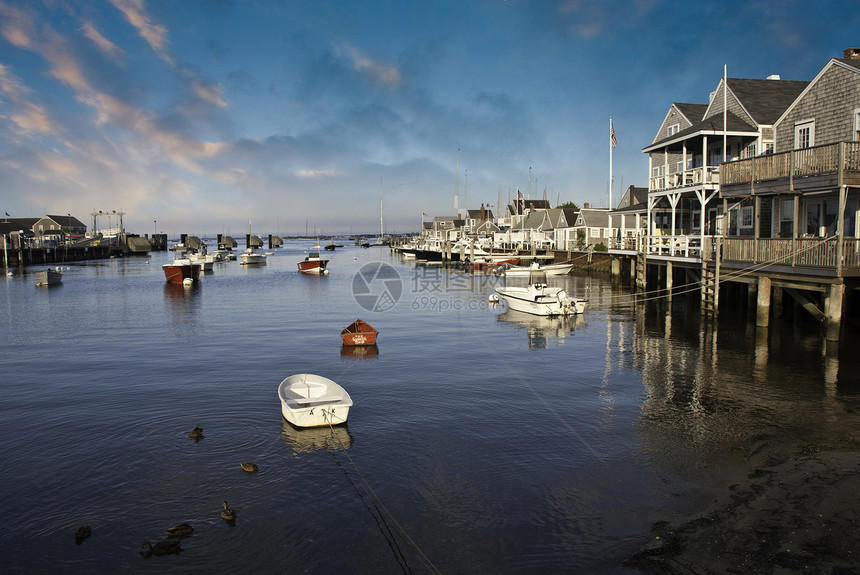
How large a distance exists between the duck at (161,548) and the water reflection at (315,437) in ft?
14.4

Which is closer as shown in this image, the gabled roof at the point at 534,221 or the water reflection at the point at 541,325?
the water reflection at the point at 541,325

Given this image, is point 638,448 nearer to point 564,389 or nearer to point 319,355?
point 564,389

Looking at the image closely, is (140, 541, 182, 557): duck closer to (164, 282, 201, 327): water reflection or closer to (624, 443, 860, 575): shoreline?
(624, 443, 860, 575): shoreline

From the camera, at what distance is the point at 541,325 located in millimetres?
34094

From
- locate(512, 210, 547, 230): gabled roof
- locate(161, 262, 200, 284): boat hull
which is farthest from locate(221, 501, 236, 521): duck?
locate(512, 210, 547, 230): gabled roof

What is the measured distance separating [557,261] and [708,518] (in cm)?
6989

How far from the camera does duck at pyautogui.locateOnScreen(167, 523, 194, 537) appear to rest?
1034 cm

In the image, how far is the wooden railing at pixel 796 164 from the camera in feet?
72.9

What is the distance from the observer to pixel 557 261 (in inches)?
3093

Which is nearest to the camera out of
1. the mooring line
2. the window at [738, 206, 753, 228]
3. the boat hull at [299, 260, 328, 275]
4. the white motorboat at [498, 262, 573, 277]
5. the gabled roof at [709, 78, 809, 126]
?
the mooring line

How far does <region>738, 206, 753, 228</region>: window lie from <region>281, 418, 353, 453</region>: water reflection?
Result: 97.7ft

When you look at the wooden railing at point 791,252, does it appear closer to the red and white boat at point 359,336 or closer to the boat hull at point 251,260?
the red and white boat at point 359,336

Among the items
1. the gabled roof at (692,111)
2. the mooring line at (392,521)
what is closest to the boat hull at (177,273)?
the gabled roof at (692,111)

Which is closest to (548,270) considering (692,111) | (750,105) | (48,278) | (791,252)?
(692,111)
